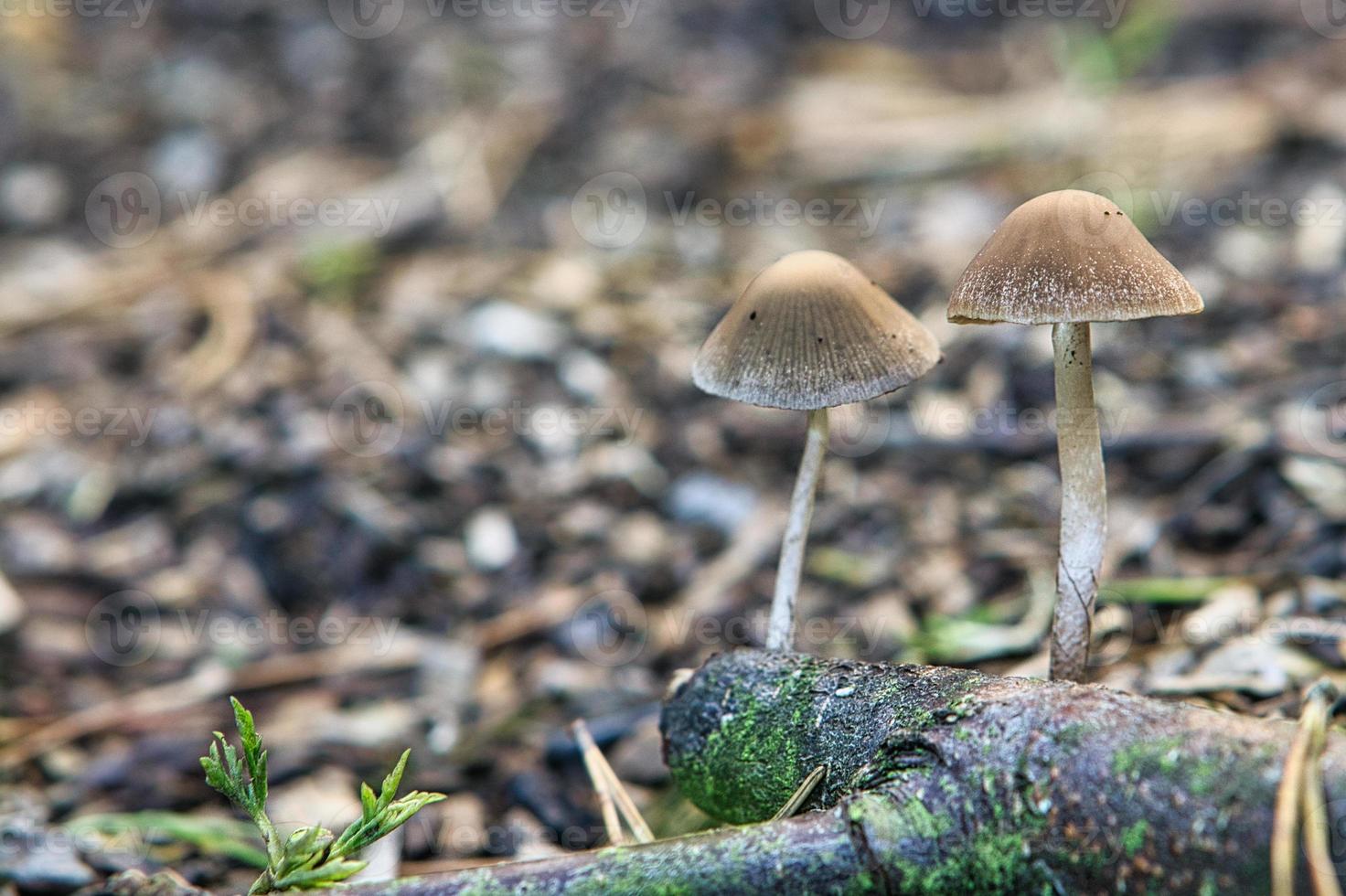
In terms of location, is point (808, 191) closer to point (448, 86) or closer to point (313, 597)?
point (448, 86)

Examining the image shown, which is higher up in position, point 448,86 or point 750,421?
point 448,86

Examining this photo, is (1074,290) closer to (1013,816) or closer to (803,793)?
(1013,816)

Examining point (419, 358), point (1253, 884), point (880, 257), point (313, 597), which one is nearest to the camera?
point (1253, 884)

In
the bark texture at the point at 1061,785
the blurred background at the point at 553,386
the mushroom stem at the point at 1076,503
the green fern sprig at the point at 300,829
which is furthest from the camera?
the blurred background at the point at 553,386

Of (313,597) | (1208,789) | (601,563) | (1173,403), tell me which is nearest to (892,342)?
(1208,789)

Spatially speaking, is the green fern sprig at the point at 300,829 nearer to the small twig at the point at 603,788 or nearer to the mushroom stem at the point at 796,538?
the small twig at the point at 603,788

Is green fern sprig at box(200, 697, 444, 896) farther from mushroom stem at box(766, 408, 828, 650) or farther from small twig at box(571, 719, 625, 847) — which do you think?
mushroom stem at box(766, 408, 828, 650)

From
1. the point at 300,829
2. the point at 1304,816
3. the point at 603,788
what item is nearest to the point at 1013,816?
the point at 1304,816

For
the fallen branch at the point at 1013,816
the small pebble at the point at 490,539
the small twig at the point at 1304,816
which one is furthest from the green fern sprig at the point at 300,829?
Result: the small pebble at the point at 490,539
